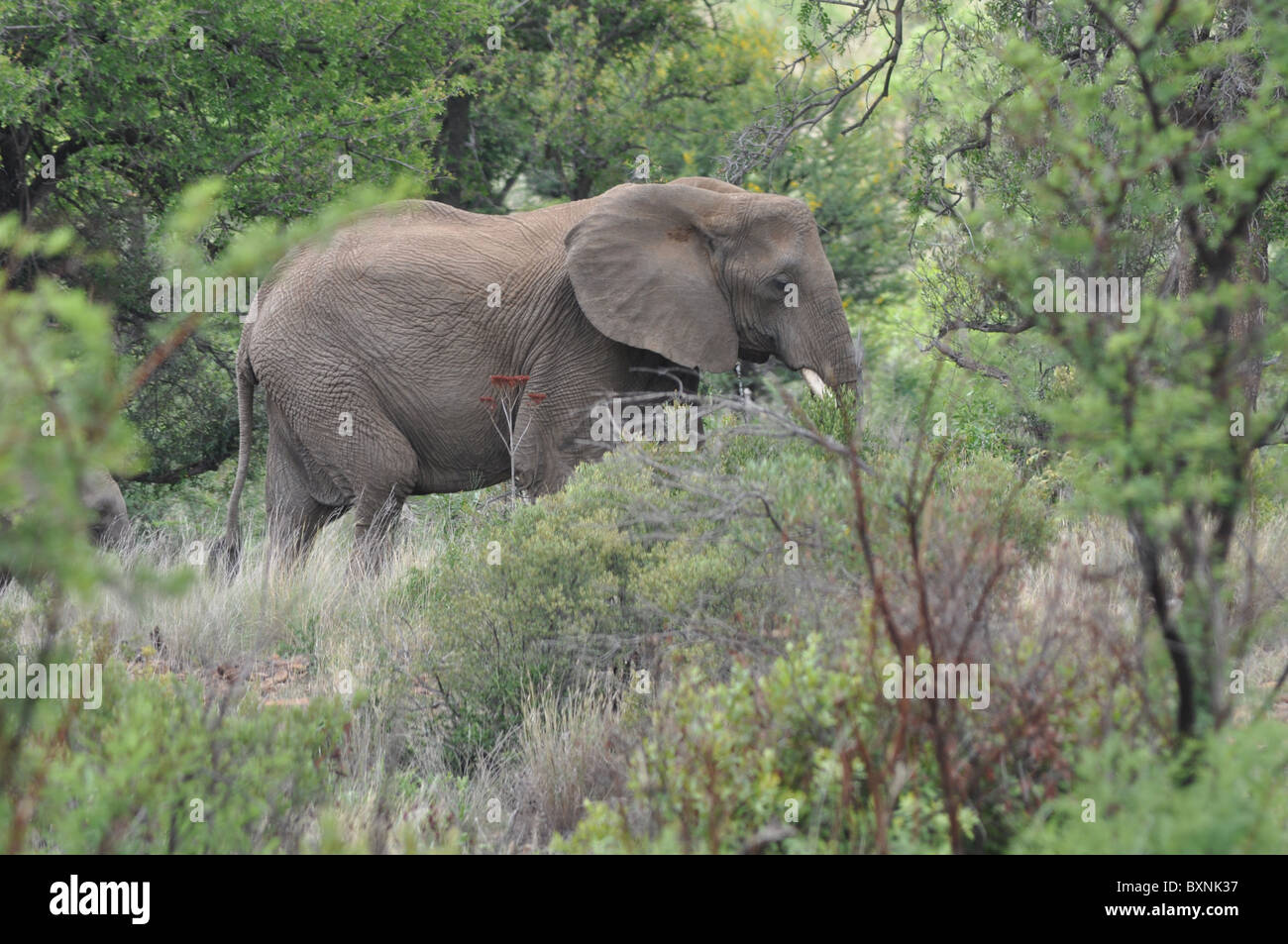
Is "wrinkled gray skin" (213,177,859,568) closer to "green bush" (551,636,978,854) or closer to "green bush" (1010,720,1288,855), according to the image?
"green bush" (551,636,978,854)

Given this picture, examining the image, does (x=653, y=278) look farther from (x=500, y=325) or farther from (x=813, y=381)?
(x=813, y=381)

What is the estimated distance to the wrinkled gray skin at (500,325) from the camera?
849 centimetres

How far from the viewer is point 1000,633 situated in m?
4.58

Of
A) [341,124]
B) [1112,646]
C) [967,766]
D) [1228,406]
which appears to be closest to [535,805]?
[967,766]

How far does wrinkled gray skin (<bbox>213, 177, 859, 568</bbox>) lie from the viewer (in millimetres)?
8492

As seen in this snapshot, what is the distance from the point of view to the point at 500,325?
8906 mm

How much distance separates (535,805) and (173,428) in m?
9.13

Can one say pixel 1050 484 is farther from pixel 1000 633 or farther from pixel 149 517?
pixel 149 517

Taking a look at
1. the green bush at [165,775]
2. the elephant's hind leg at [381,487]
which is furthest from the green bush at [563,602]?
the elephant's hind leg at [381,487]

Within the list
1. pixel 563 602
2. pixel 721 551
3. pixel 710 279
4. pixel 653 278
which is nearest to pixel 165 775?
pixel 563 602

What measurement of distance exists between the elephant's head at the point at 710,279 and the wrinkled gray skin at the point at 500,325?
0.01 meters
